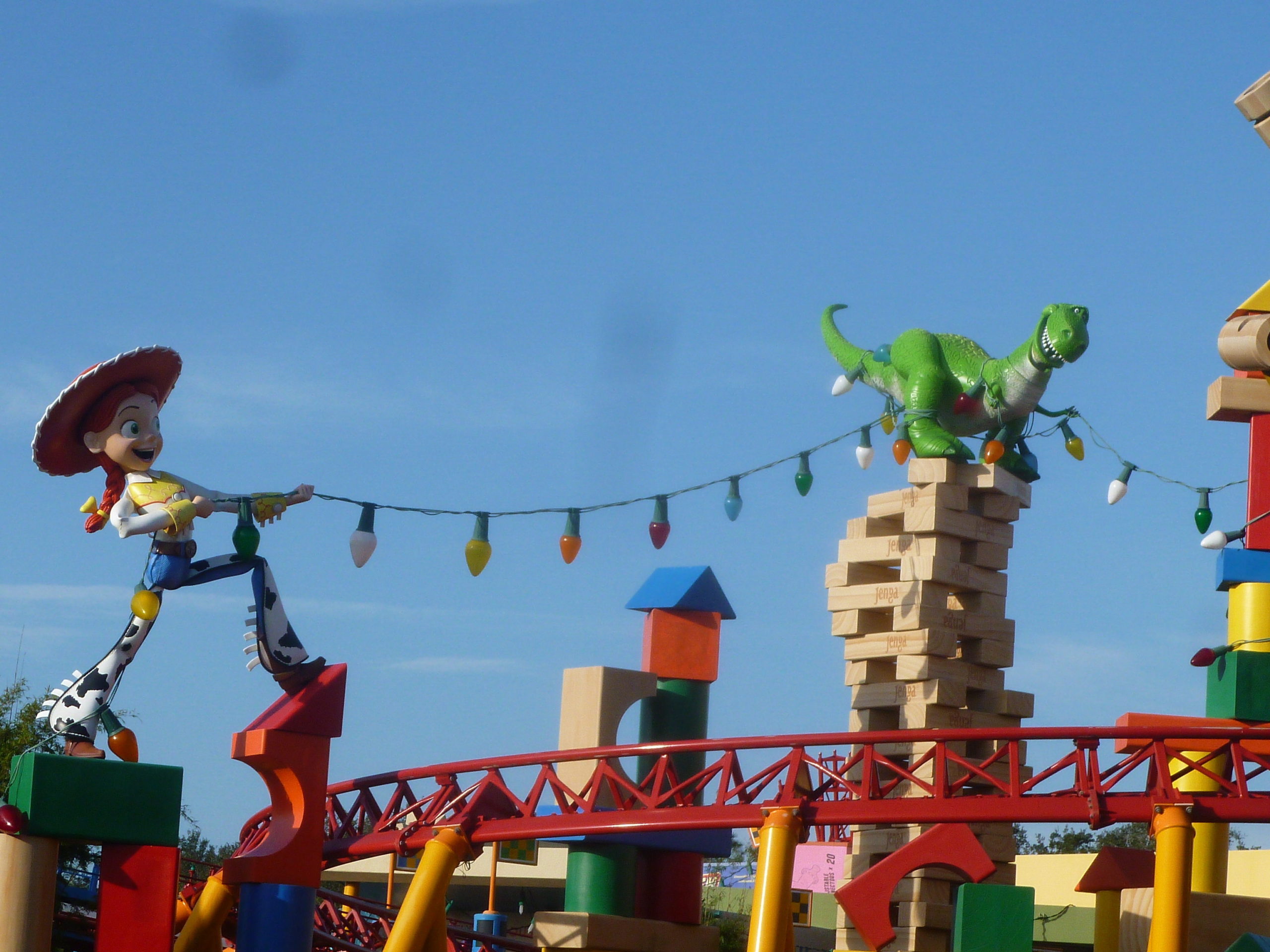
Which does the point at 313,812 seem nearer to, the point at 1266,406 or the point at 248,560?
the point at 248,560

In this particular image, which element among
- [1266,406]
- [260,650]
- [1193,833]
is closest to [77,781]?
[260,650]

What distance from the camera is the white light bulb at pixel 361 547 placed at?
14.9 m

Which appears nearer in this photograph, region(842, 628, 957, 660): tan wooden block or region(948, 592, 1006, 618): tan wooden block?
region(842, 628, 957, 660): tan wooden block

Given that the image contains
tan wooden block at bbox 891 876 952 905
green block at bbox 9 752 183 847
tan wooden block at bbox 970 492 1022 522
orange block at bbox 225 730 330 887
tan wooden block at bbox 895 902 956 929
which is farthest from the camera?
tan wooden block at bbox 970 492 1022 522

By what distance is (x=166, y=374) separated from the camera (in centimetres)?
1459

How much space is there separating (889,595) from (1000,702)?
1.51 m

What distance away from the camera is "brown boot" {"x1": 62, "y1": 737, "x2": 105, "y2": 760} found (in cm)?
1381

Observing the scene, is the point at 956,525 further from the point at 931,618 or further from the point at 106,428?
the point at 106,428

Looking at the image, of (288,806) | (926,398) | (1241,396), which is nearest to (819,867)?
(926,398)

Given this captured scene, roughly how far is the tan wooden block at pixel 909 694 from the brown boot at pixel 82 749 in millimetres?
7421

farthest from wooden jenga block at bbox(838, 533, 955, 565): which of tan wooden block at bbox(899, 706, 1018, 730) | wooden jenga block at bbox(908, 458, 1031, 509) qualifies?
tan wooden block at bbox(899, 706, 1018, 730)

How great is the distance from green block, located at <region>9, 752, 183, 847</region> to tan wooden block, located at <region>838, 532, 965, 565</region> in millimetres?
7475

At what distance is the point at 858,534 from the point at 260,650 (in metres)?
6.44

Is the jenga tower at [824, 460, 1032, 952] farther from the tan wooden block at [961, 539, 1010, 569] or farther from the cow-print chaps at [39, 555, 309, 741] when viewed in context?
the cow-print chaps at [39, 555, 309, 741]
